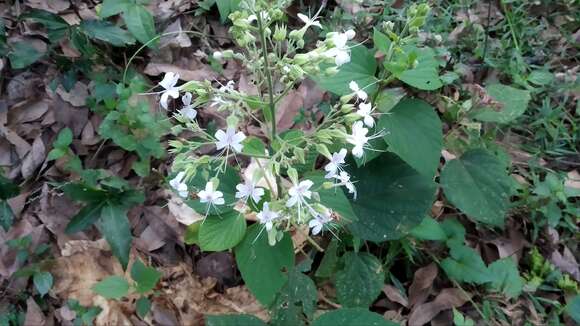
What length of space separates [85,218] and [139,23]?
954mm

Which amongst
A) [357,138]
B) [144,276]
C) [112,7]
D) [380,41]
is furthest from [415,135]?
[112,7]

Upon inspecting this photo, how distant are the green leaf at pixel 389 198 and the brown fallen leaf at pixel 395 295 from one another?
0.51m

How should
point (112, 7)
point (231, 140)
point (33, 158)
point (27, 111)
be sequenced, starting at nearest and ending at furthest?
point (231, 140)
point (112, 7)
point (33, 158)
point (27, 111)

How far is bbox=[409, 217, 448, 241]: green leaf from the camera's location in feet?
7.22

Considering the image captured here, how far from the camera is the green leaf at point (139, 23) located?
2499 mm

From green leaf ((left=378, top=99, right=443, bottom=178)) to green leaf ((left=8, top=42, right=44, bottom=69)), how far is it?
180 cm

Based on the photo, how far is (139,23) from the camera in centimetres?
252

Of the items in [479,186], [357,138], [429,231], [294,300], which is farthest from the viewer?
[429,231]

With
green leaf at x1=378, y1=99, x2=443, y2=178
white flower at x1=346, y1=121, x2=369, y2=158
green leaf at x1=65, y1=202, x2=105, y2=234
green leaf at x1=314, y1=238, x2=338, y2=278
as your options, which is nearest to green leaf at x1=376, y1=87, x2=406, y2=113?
green leaf at x1=378, y1=99, x2=443, y2=178

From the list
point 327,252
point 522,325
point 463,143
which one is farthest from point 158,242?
point 522,325

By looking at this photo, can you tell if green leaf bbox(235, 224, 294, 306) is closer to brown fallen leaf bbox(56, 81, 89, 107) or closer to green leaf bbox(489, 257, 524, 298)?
green leaf bbox(489, 257, 524, 298)

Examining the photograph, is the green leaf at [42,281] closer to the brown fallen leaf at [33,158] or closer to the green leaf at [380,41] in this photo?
the brown fallen leaf at [33,158]

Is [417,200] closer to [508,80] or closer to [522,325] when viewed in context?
[522,325]

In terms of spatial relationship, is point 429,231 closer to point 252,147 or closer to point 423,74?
point 423,74
